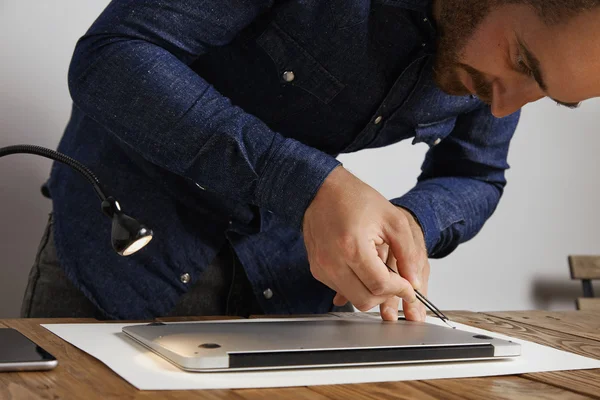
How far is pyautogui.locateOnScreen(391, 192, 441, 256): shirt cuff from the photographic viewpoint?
1103 millimetres

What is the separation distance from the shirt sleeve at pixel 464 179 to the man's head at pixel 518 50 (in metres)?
0.20

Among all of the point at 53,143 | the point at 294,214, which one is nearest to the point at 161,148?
the point at 294,214

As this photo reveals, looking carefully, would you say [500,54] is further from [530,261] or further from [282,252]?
[530,261]

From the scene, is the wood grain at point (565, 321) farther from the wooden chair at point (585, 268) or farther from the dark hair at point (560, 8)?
Result: the wooden chair at point (585, 268)

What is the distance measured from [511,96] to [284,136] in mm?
318

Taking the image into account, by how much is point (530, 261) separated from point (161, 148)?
5.75 feet

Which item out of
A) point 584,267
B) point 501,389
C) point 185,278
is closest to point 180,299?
point 185,278

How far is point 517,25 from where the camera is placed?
86 centimetres

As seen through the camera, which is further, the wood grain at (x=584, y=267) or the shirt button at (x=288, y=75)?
the wood grain at (x=584, y=267)

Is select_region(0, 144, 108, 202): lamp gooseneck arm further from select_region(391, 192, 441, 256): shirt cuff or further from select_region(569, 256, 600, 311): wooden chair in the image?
select_region(569, 256, 600, 311): wooden chair

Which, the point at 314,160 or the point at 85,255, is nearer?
the point at 314,160

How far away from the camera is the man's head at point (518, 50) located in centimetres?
80

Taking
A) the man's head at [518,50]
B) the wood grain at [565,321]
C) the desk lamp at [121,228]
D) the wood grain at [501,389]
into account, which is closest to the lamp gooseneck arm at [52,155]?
the desk lamp at [121,228]

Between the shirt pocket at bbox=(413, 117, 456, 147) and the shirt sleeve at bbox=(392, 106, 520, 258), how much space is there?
0.21 ft
